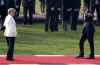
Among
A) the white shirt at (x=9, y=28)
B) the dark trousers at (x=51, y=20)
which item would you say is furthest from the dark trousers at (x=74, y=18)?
the white shirt at (x=9, y=28)

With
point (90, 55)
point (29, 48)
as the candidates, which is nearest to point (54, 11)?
point (29, 48)

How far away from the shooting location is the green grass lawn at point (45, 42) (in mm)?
16500

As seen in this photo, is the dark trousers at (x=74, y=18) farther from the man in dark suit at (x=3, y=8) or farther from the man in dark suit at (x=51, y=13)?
the man in dark suit at (x=3, y=8)

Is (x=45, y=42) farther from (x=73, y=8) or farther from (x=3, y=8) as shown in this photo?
(x=73, y=8)

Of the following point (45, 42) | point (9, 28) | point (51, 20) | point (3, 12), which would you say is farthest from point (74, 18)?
point (9, 28)

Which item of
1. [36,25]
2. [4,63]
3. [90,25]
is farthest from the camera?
[36,25]

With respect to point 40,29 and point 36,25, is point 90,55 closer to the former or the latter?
point 40,29

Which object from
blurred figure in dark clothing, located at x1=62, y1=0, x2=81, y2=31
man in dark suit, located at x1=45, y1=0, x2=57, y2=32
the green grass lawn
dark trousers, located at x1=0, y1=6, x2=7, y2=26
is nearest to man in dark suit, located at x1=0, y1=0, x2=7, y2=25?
dark trousers, located at x1=0, y1=6, x2=7, y2=26

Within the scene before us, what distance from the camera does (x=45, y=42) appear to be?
61.3 ft

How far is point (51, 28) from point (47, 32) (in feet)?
0.87

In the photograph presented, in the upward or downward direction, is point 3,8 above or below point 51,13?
above

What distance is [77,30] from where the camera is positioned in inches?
903

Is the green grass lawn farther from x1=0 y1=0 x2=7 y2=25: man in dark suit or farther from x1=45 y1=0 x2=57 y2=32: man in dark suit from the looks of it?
x1=0 y1=0 x2=7 y2=25: man in dark suit

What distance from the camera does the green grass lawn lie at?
1650 cm
